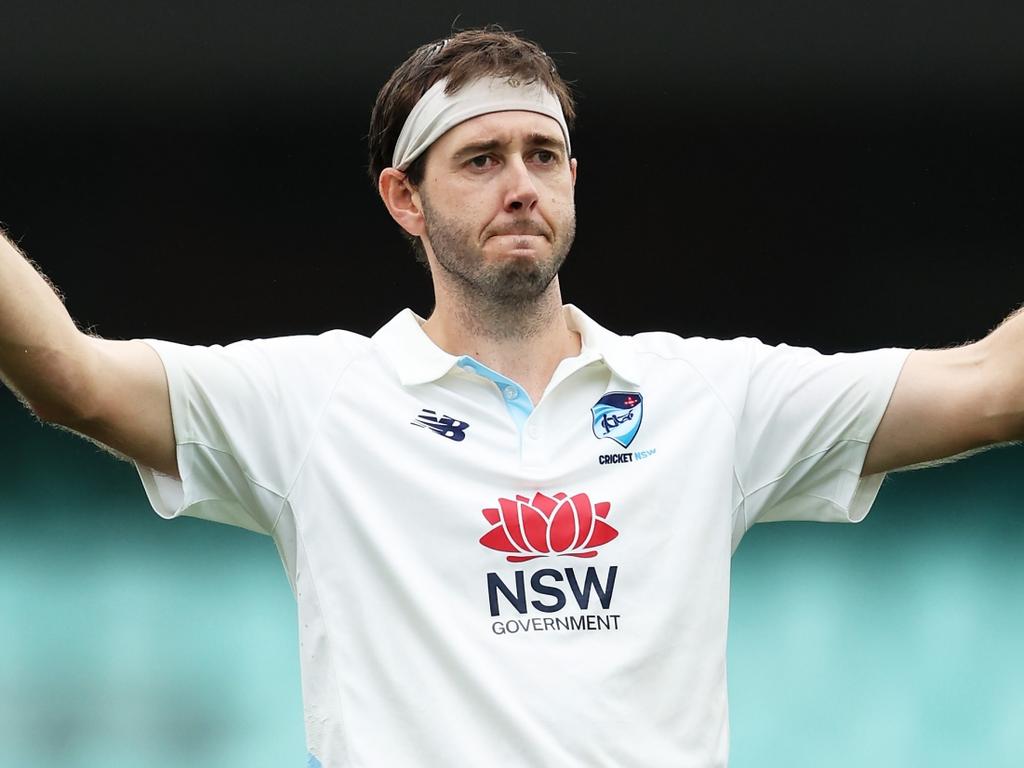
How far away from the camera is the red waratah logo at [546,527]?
2.92 metres

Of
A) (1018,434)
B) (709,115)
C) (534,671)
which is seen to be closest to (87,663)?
(709,115)

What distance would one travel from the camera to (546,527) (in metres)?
2.93

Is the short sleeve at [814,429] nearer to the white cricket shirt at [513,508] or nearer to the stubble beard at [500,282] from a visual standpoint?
the white cricket shirt at [513,508]

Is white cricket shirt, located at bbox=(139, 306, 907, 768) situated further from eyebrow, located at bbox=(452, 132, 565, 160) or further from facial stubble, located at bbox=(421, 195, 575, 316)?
eyebrow, located at bbox=(452, 132, 565, 160)

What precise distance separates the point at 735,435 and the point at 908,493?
2.47 meters

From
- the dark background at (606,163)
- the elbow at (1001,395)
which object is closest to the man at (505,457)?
the elbow at (1001,395)

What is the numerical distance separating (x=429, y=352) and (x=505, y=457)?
0.89 ft

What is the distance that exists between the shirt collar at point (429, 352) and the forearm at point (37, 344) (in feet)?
1.94

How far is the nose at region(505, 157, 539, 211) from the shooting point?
3121 millimetres

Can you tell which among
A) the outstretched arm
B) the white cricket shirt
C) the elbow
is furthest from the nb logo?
the elbow

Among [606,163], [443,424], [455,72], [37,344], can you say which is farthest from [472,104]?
[606,163]

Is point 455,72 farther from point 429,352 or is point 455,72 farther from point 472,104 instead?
point 429,352

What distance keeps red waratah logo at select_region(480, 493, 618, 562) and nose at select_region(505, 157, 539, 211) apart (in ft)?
1.79

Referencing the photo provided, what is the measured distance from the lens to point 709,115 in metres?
4.88
